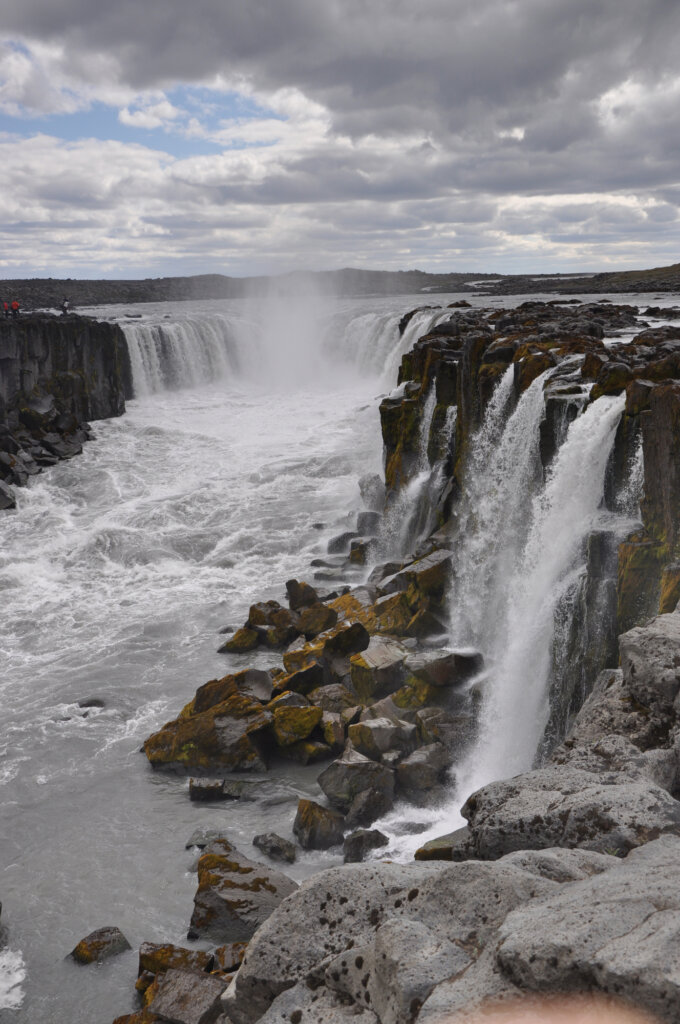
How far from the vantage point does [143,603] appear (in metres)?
24.8

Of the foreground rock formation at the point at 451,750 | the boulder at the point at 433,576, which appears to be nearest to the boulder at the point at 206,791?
the foreground rock formation at the point at 451,750

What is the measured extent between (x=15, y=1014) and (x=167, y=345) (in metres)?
48.0

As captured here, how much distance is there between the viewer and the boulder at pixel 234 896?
11070 mm

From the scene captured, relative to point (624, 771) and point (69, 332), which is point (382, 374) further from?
point (624, 771)

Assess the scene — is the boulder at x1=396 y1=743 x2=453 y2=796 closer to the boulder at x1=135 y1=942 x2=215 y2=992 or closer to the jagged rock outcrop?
the boulder at x1=135 y1=942 x2=215 y2=992

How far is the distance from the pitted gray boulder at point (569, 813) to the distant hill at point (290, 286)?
74388mm

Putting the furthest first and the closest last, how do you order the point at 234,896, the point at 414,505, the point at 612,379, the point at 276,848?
1. the point at 414,505
2. the point at 612,379
3. the point at 276,848
4. the point at 234,896

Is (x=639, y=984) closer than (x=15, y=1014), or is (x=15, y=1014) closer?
(x=639, y=984)

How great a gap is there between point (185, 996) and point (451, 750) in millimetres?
7211

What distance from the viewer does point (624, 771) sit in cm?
761

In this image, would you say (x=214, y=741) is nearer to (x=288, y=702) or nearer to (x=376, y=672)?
(x=288, y=702)

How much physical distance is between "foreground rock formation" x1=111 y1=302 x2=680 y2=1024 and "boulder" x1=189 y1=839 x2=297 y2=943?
30 mm

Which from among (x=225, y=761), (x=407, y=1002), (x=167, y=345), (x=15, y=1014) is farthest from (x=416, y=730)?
(x=167, y=345)

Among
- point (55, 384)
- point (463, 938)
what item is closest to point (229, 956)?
point (463, 938)
